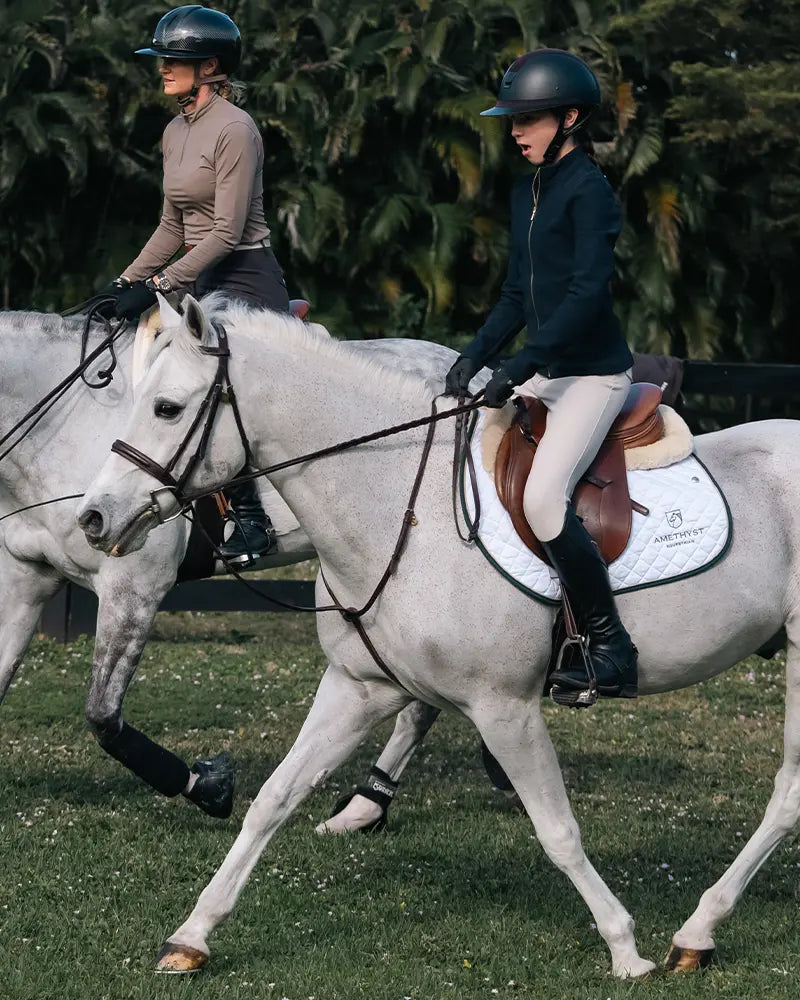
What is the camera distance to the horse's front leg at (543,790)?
17.2 feet

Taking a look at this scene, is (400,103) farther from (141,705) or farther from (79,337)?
(79,337)

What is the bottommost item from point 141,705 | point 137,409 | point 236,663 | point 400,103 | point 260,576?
point 260,576

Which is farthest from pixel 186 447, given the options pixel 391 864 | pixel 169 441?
pixel 391 864

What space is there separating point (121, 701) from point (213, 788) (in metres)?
0.57

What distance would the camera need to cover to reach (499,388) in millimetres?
5074

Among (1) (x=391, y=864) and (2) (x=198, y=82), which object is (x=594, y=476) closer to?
(1) (x=391, y=864)

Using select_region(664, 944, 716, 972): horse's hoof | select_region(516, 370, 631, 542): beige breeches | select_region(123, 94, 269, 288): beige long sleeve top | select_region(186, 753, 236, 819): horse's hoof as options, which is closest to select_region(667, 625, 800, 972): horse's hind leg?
select_region(664, 944, 716, 972): horse's hoof

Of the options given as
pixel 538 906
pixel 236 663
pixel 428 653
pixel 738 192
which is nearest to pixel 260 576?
pixel 236 663

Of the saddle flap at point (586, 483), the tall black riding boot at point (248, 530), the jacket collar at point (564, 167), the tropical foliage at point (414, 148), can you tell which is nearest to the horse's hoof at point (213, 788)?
the tall black riding boot at point (248, 530)

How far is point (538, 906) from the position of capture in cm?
A: 613

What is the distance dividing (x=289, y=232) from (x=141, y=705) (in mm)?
6459

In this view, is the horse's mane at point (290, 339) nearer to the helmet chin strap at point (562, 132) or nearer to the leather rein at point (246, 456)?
the leather rein at point (246, 456)

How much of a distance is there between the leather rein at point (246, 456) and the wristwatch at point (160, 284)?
1761 millimetres

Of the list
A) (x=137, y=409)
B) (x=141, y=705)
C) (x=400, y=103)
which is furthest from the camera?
(x=400, y=103)
